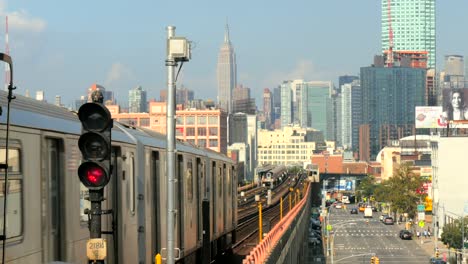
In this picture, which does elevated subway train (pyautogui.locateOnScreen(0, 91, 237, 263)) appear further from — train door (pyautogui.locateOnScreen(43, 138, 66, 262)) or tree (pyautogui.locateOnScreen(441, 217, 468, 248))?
tree (pyautogui.locateOnScreen(441, 217, 468, 248))

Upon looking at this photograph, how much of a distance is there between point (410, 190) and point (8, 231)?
149 metres

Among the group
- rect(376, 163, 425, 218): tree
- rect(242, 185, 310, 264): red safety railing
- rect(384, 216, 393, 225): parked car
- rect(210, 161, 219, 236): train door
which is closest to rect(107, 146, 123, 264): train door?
rect(242, 185, 310, 264): red safety railing

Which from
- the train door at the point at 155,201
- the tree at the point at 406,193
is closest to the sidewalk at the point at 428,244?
the tree at the point at 406,193

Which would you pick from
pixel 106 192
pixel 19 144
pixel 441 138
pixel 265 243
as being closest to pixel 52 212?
pixel 19 144

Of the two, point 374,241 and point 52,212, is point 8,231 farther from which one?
point 374,241

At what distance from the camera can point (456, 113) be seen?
165 m

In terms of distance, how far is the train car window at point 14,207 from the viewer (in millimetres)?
11102

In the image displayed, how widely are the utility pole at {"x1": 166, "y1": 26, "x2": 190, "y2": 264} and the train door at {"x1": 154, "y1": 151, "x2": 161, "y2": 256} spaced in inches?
173

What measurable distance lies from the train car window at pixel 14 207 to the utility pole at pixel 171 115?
3477 millimetres

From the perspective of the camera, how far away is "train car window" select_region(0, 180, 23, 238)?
36.4 feet

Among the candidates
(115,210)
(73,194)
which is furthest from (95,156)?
(115,210)

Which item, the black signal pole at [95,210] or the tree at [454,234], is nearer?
the black signal pole at [95,210]

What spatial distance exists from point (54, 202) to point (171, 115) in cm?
278

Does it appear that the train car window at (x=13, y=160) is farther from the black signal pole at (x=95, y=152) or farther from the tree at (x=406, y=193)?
the tree at (x=406, y=193)
